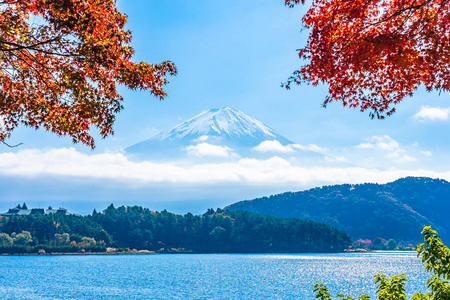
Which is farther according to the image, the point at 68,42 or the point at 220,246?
the point at 220,246

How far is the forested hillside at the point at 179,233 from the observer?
134 meters

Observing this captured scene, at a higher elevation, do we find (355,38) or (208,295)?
(355,38)

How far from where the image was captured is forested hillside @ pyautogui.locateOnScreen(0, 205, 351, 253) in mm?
134375

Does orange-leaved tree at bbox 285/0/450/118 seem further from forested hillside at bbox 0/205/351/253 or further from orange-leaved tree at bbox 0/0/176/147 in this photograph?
forested hillside at bbox 0/205/351/253

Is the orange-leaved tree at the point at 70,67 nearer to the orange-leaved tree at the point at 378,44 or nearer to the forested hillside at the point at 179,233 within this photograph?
the orange-leaved tree at the point at 378,44

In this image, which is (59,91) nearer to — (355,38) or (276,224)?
(355,38)

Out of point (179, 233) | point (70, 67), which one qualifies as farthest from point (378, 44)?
point (179, 233)

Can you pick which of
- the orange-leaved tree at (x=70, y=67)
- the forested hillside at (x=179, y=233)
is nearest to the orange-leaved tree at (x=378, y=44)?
the orange-leaved tree at (x=70, y=67)

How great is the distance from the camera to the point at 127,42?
786cm

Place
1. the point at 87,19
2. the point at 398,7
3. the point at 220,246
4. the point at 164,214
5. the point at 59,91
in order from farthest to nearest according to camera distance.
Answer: the point at 164,214 → the point at 220,246 → the point at 59,91 → the point at 87,19 → the point at 398,7

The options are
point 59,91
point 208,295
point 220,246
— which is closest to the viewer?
point 59,91

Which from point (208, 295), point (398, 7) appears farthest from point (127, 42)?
point (208, 295)

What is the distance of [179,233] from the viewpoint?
152 meters

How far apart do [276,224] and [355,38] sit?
14023cm
